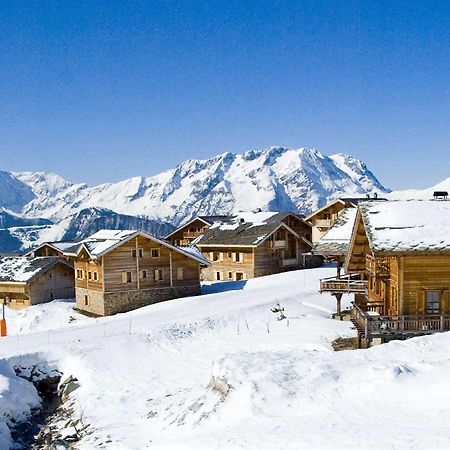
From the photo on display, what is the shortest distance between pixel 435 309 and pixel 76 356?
58.6ft

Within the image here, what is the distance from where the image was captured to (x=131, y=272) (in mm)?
47875

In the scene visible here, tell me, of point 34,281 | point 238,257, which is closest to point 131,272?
point 34,281

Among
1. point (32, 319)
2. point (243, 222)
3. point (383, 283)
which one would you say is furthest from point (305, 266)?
point (383, 283)

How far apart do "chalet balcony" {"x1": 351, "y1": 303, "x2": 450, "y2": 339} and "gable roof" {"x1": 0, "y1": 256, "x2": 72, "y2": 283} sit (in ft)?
132

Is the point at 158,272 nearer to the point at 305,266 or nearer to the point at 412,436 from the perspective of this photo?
Result: the point at 305,266

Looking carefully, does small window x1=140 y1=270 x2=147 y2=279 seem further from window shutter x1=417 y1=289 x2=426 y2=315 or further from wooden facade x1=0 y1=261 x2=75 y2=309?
window shutter x1=417 y1=289 x2=426 y2=315

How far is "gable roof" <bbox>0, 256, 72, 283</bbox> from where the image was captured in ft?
187

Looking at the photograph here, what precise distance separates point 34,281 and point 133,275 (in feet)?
48.2

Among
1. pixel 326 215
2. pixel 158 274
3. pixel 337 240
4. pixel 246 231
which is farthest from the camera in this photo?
pixel 326 215

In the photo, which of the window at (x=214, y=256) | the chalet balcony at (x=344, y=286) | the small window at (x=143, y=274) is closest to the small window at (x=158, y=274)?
the small window at (x=143, y=274)

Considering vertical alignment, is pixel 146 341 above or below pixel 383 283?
below

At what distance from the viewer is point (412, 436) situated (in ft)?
47.4

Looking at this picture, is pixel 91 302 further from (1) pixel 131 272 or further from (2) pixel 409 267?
(2) pixel 409 267

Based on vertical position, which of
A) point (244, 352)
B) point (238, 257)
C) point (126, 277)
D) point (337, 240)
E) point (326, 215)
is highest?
point (326, 215)
